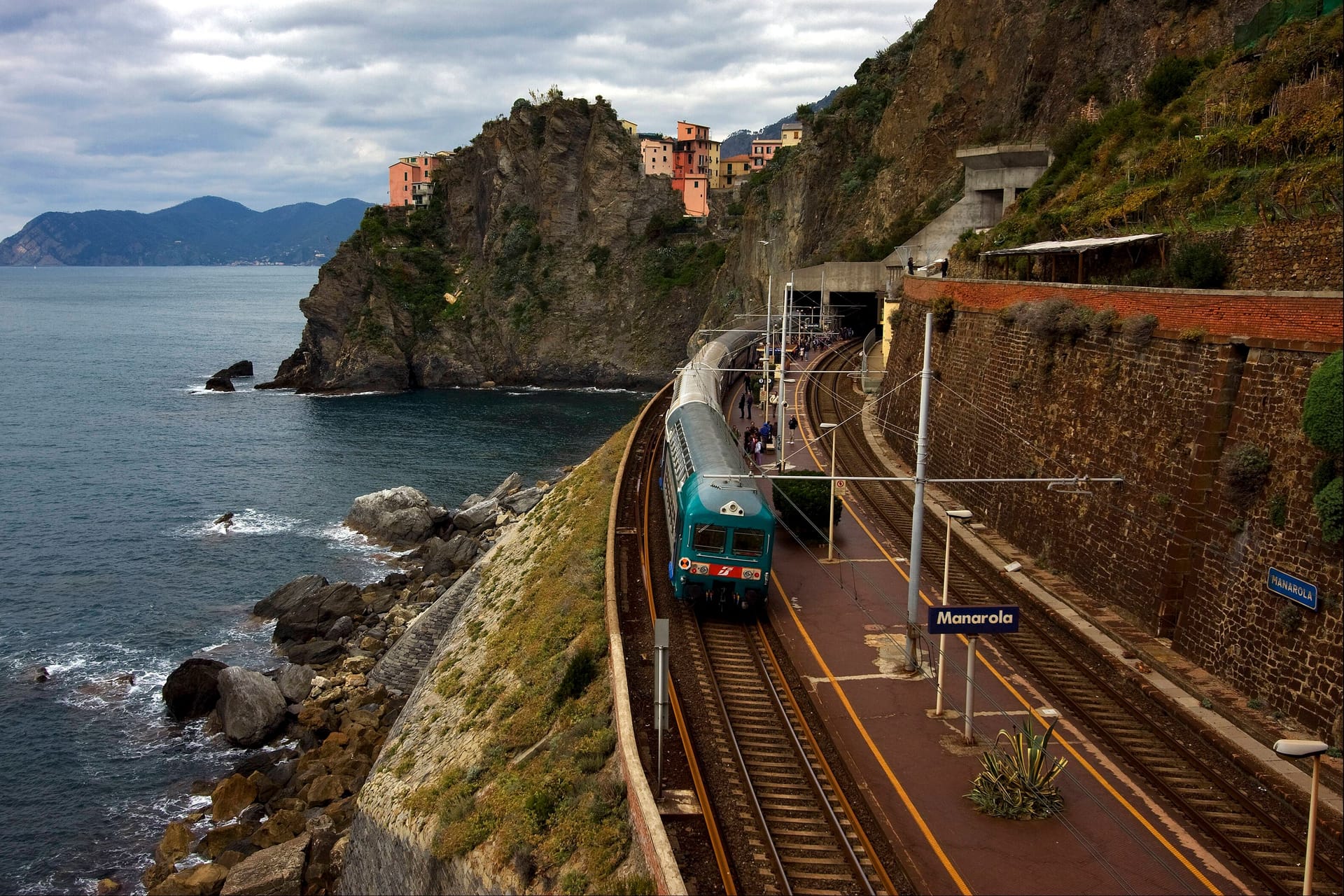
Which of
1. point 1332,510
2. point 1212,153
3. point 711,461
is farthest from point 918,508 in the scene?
point 1212,153

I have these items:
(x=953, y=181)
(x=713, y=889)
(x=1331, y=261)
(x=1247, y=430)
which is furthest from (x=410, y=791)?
(x=953, y=181)

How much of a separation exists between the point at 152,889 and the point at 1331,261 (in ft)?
Result: 94.9

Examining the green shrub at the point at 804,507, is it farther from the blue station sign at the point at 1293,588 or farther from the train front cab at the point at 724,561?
the blue station sign at the point at 1293,588

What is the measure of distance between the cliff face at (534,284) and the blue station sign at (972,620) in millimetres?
89866

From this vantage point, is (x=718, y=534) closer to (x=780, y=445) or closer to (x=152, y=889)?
(x=780, y=445)

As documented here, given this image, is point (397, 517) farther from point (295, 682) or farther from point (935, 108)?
→ point (935, 108)

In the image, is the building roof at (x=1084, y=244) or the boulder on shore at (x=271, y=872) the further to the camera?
the building roof at (x=1084, y=244)

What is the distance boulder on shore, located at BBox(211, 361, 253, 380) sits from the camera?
352ft

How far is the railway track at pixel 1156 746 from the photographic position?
1248 cm

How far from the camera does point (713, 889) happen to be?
1197cm

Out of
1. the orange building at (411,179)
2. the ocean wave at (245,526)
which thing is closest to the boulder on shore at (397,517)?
the ocean wave at (245,526)

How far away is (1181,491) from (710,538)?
9.10m

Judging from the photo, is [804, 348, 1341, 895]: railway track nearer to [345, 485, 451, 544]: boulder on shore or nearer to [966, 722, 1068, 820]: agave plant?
[966, 722, 1068, 820]: agave plant

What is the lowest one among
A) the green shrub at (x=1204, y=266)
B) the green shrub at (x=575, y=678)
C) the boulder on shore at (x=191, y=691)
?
the boulder on shore at (x=191, y=691)
